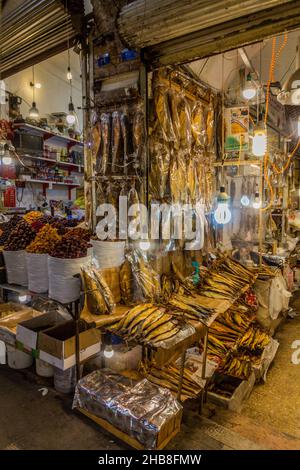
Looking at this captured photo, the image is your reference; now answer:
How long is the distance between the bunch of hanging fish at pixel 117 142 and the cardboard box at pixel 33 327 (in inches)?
71.0

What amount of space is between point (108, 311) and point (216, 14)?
114 inches

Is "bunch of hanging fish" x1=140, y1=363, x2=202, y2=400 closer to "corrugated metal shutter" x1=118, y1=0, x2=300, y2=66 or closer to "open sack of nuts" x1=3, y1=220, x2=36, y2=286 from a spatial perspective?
"open sack of nuts" x1=3, y1=220, x2=36, y2=286

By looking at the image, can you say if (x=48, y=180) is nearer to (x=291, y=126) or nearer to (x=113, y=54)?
(x=113, y=54)

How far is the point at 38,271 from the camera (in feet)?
10.2

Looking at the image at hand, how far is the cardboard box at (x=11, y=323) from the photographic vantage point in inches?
125

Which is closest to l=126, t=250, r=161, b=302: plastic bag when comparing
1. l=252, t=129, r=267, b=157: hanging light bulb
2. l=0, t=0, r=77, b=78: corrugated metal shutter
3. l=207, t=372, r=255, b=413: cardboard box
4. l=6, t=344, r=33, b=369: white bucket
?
l=207, t=372, r=255, b=413: cardboard box

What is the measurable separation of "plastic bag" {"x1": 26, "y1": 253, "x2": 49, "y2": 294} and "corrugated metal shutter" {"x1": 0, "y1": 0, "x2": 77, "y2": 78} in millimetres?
2963

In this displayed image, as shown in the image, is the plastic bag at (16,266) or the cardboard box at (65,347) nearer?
the cardboard box at (65,347)

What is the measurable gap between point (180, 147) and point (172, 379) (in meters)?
2.86

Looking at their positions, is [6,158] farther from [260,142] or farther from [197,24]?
[260,142]

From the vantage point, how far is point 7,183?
22.9 ft

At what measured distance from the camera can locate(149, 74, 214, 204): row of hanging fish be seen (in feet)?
12.1

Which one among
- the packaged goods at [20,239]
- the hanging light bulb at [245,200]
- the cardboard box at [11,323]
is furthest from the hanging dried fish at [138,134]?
the hanging light bulb at [245,200]

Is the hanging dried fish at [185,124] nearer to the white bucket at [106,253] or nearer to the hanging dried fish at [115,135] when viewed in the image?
the hanging dried fish at [115,135]
